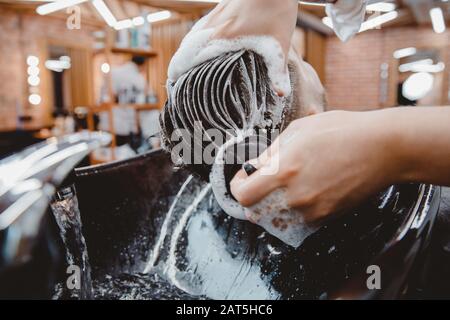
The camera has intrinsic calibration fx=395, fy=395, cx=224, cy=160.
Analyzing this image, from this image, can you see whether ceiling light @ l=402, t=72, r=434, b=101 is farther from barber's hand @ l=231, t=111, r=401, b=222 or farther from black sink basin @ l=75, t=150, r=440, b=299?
barber's hand @ l=231, t=111, r=401, b=222

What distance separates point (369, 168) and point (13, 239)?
52cm

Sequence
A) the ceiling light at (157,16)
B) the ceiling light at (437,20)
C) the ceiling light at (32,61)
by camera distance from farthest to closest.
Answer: the ceiling light at (32,61) < the ceiling light at (437,20) < the ceiling light at (157,16)

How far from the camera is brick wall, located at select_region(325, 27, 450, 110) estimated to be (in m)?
7.45

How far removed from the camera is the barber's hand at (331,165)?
1.84 ft

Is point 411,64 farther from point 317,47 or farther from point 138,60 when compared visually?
point 138,60

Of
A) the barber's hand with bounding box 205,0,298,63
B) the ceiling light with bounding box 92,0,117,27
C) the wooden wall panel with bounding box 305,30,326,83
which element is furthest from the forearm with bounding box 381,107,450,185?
the wooden wall panel with bounding box 305,30,326,83

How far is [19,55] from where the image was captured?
6.96 metres

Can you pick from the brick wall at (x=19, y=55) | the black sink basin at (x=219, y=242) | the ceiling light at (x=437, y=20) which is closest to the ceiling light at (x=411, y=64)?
the ceiling light at (x=437, y=20)

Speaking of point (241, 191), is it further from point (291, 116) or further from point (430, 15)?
point (430, 15)

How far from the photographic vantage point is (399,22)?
714cm

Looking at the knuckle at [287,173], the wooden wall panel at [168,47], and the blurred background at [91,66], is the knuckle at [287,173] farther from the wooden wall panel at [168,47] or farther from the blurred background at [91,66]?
the blurred background at [91,66]

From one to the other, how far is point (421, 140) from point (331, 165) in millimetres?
129

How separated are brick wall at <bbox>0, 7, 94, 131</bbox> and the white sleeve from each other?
6414mm

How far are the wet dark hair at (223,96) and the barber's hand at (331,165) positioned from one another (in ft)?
0.51
